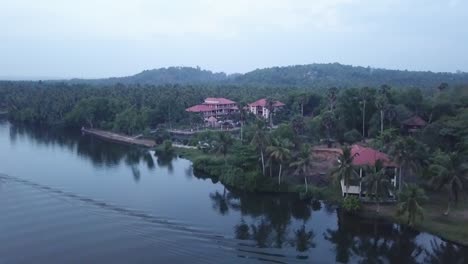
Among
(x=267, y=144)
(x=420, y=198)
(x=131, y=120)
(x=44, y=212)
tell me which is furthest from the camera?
(x=131, y=120)

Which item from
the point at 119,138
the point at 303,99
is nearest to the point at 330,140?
the point at 303,99

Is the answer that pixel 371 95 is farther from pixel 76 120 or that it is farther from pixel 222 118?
pixel 76 120

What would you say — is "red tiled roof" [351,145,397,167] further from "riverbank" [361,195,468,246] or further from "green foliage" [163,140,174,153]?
"green foliage" [163,140,174,153]

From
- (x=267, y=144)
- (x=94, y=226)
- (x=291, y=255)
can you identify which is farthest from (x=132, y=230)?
(x=267, y=144)

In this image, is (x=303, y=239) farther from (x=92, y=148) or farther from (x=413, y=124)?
(x=92, y=148)

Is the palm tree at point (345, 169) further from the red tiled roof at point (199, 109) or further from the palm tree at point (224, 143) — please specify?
the red tiled roof at point (199, 109)

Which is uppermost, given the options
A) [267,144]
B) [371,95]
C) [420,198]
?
[371,95]

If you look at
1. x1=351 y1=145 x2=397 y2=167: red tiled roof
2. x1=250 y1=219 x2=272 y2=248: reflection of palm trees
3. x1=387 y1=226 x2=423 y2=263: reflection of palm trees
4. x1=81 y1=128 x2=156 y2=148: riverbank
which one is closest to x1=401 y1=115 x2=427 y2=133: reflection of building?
x1=351 y1=145 x2=397 y2=167: red tiled roof
